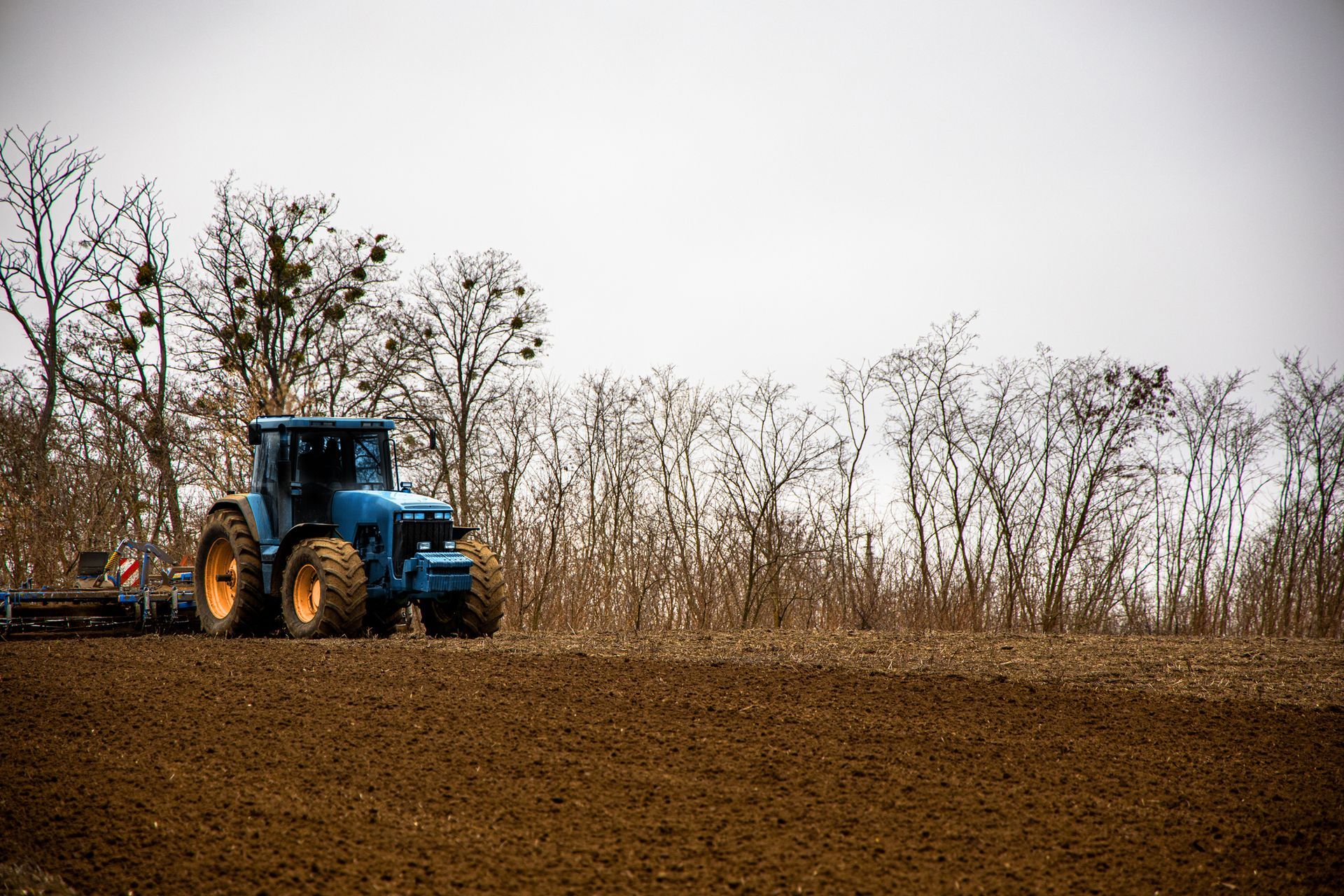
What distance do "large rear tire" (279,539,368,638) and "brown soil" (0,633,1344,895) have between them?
1686 mm

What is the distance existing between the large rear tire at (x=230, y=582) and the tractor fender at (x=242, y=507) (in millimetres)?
56

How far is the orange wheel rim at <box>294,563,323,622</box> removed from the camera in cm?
1161

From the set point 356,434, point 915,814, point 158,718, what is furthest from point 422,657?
point 915,814

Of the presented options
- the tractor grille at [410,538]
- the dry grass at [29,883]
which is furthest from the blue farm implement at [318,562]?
the dry grass at [29,883]

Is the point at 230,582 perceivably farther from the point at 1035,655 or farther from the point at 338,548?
the point at 1035,655

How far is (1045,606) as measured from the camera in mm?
17516

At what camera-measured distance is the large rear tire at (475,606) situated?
38.6 feet

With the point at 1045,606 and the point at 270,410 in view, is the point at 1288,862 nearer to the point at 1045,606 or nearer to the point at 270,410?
the point at 1045,606

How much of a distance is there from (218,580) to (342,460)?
7.75ft

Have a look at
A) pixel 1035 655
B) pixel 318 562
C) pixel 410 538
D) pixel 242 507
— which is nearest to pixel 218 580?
pixel 242 507

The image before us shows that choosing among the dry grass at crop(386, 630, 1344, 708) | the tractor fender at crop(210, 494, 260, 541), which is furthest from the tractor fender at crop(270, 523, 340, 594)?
the dry grass at crop(386, 630, 1344, 708)

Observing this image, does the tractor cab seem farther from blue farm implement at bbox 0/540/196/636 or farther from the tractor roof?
blue farm implement at bbox 0/540/196/636

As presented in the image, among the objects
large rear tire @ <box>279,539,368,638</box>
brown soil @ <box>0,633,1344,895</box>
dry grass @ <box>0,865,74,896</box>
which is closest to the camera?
dry grass @ <box>0,865,74,896</box>

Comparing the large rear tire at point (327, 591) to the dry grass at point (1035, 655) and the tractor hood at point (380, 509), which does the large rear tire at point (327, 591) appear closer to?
the tractor hood at point (380, 509)
